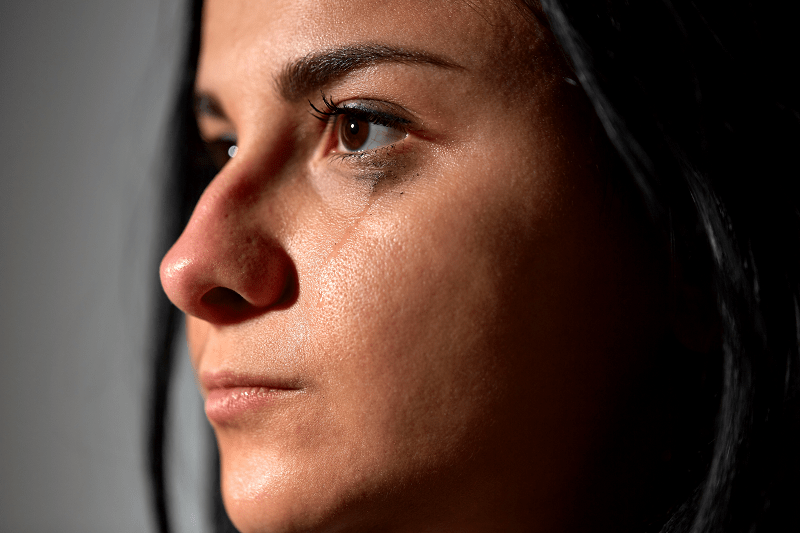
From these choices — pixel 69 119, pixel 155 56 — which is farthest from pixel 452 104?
pixel 69 119

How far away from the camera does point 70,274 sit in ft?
4.93

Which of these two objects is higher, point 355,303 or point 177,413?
point 355,303

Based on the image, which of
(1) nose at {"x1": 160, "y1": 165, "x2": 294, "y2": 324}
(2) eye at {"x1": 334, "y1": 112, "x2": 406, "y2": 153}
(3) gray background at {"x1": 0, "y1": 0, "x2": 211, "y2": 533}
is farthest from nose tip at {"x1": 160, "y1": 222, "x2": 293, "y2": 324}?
(3) gray background at {"x1": 0, "y1": 0, "x2": 211, "y2": 533}

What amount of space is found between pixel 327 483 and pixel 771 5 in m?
0.64

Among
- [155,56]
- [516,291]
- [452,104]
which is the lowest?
[516,291]

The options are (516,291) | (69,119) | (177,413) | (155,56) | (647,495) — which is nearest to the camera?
(516,291)

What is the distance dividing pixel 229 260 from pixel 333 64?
23 cm

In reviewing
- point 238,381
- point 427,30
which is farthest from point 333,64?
point 238,381

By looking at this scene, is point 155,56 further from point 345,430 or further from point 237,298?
point 345,430

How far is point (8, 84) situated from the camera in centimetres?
146

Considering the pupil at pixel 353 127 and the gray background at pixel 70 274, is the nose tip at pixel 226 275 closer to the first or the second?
the pupil at pixel 353 127

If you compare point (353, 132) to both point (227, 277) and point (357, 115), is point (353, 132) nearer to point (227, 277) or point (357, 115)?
point (357, 115)

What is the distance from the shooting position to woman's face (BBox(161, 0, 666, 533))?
588 mm

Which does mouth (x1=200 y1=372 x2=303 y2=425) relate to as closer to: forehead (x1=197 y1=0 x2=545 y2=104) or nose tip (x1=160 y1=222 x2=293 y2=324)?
nose tip (x1=160 y1=222 x2=293 y2=324)
